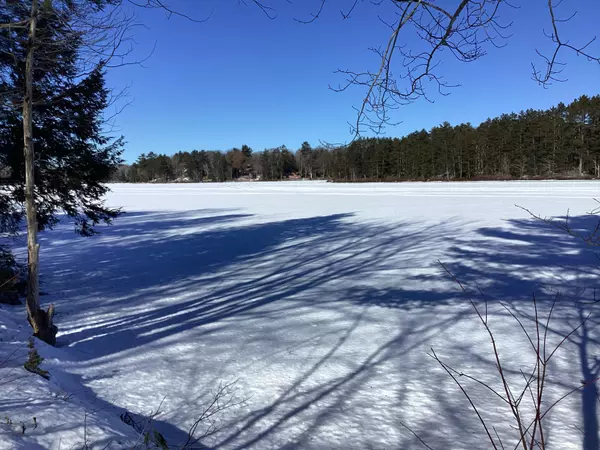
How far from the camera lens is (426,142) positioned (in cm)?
6100

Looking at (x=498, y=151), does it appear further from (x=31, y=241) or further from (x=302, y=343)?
(x=31, y=241)

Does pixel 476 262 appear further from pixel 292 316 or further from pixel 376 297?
pixel 292 316

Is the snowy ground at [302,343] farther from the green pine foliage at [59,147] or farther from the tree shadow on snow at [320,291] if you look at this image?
the green pine foliage at [59,147]

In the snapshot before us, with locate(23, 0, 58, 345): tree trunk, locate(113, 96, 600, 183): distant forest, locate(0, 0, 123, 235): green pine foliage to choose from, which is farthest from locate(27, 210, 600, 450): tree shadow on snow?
locate(113, 96, 600, 183): distant forest

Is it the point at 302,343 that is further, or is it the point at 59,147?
the point at 59,147

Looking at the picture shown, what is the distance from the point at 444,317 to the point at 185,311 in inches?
202

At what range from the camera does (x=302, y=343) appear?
Result: 19.1 feet

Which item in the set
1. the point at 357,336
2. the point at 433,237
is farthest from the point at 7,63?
the point at 433,237

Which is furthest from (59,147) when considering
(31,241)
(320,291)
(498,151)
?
(498,151)

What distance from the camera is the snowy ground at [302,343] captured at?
11.9ft

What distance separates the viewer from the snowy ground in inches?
143

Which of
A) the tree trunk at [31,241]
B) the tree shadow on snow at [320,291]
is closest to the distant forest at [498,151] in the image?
the tree shadow on snow at [320,291]

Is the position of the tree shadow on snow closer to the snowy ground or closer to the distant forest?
the snowy ground

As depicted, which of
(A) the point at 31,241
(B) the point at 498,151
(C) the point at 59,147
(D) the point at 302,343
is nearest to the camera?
(A) the point at 31,241
